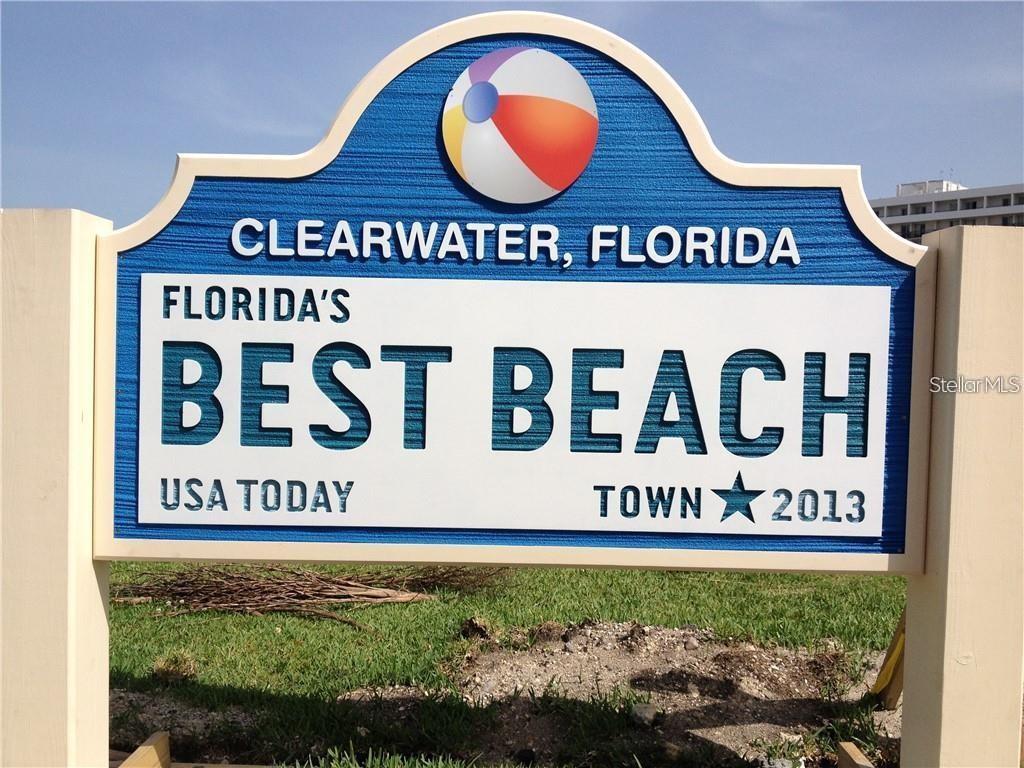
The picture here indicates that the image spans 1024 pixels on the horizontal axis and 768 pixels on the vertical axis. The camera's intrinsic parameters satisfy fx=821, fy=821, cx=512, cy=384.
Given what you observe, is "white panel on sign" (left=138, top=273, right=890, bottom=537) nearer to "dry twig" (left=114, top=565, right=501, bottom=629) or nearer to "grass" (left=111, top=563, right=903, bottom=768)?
"grass" (left=111, top=563, right=903, bottom=768)

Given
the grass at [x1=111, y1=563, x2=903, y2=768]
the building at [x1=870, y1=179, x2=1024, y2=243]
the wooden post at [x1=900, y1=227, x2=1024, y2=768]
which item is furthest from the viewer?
the building at [x1=870, y1=179, x2=1024, y2=243]

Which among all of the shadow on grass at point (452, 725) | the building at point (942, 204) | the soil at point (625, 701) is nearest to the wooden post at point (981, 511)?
the soil at point (625, 701)

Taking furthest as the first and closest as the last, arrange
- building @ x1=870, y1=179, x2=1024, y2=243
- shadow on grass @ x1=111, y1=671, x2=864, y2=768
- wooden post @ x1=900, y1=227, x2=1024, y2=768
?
1. building @ x1=870, y1=179, x2=1024, y2=243
2. shadow on grass @ x1=111, y1=671, x2=864, y2=768
3. wooden post @ x1=900, y1=227, x2=1024, y2=768

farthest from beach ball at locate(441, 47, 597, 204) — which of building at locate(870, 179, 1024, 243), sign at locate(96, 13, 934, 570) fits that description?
building at locate(870, 179, 1024, 243)

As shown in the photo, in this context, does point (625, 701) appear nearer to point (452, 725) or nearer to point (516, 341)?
point (452, 725)

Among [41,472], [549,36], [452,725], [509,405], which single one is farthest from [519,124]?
[452,725]

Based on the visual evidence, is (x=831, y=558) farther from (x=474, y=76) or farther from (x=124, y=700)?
(x=124, y=700)

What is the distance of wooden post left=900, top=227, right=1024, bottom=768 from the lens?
257cm

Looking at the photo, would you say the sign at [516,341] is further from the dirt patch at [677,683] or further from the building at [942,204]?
the building at [942,204]

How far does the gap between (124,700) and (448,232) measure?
2922mm

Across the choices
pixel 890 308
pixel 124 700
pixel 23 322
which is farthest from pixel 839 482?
pixel 124 700

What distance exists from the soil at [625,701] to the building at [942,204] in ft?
215

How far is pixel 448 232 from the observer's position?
8.80 feet

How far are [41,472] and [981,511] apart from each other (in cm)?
296
